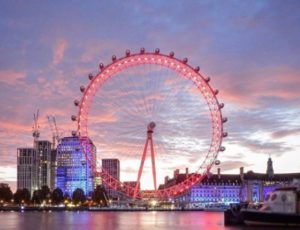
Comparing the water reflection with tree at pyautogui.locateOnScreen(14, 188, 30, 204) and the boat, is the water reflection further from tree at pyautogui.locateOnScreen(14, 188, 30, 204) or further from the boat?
tree at pyautogui.locateOnScreen(14, 188, 30, 204)

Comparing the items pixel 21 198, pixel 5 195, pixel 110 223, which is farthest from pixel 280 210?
pixel 21 198

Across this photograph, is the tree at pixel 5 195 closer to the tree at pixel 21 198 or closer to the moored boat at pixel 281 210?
the tree at pixel 21 198

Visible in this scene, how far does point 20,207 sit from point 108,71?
12155 cm

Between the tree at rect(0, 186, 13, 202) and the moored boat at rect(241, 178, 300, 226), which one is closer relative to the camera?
the moored boat at rect(241, 178, 300, 226)

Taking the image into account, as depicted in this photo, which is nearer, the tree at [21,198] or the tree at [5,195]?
the tree at [5,195]

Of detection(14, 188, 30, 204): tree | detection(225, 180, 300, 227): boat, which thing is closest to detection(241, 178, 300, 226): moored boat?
detection(225, 180, 300, 227): boat

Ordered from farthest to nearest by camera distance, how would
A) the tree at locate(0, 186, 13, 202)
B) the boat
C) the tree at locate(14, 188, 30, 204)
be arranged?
1. the tree at locate(14, 188, 30, 204)
2. the tree at locate(0, 186, 13, 202)
3. the boat

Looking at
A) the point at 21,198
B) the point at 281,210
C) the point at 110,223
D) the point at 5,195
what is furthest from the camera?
the point at 21,198

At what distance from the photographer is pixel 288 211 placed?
199ft

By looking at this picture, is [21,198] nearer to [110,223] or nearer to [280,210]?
[110,223]

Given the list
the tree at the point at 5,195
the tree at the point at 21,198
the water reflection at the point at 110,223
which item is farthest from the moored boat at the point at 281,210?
the tree at the point at 21,198

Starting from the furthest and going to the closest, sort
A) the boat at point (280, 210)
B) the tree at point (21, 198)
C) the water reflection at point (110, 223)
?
Result: the tree at point (21, 198) < the water reflection at point (110, 223) < the boat at point (280, 210)

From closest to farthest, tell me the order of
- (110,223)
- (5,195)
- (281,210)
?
(281,210) < (110,223) < (5,195)

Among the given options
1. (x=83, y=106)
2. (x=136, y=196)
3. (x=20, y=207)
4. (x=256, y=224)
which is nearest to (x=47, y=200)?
(x=20, y=207)
